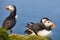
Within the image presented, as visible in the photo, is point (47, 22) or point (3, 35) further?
point (47, 22)

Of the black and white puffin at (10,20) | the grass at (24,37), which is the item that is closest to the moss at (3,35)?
the grass at (24,37)

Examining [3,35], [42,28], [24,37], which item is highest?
[42,28]

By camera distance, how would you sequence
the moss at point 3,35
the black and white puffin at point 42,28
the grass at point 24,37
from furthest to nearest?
the black and white puffin at point 42,28 → the grass at point 24,37 → the moss at point 3,35

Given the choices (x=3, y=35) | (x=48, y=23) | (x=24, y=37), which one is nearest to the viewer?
(x=3, y=35)

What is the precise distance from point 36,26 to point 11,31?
316 millimetres

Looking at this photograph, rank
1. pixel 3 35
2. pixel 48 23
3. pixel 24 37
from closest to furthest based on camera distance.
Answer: pixel 3 35
pixel 24 37
pixel 48 23

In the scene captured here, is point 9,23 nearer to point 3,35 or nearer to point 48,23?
point 48,23

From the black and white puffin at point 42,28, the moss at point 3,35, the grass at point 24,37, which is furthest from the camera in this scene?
the black and white puffin at point 42,28

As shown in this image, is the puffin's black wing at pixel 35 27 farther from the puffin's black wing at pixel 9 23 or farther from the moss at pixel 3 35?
the moss at pixel 3 35

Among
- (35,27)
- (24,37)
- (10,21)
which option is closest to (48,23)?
(35,27)

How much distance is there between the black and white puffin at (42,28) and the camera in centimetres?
292

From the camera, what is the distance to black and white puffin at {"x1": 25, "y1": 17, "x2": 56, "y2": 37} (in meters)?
2.92

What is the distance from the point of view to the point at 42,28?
2957mm

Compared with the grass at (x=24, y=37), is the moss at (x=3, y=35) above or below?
below
